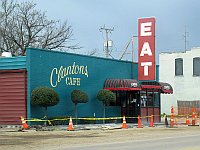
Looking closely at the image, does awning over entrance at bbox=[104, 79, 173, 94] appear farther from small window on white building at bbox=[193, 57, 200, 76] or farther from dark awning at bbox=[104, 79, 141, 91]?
small window on white building at bbox=[193, 57, 200, 76]

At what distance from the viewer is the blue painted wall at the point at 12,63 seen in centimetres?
3127

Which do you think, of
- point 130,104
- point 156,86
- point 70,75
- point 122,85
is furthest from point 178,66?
point 70,75

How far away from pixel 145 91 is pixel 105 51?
18.4 m

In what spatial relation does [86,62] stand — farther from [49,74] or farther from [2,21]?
[2,21]

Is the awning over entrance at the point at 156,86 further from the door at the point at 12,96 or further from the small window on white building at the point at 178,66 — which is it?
the small window on white building at the point at 178,66

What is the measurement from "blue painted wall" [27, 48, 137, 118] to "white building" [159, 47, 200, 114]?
69.0 ft

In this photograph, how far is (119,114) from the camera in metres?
39.1

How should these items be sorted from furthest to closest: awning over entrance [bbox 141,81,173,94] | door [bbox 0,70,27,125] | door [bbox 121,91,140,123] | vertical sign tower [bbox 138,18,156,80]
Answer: door [bbox 121,91,140,123]
awning over entrance [bbox 141,81,173,94]
vertical sign tower [bbox 138,18,156,80]
door [bbox 0,70,27,125]

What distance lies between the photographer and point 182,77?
60.7 meters

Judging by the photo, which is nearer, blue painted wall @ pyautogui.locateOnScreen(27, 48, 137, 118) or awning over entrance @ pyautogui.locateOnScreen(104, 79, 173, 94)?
blue painted wall @ pyautogui.locateOnScreen(27, 48, 137, 118)

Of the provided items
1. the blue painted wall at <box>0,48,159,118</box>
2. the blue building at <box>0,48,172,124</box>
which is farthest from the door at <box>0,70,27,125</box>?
the blue painted wall at <box>0,48,159,118</box>

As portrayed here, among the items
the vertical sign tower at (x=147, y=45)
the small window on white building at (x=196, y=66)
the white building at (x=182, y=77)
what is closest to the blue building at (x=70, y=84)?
the vertical sign tower at (x=147, y=45)

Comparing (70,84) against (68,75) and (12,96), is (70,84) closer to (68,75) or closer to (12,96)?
(68,75)

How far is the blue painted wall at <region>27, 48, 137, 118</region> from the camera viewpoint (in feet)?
102
